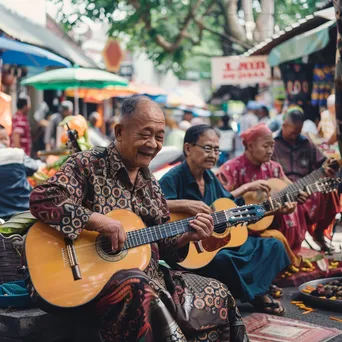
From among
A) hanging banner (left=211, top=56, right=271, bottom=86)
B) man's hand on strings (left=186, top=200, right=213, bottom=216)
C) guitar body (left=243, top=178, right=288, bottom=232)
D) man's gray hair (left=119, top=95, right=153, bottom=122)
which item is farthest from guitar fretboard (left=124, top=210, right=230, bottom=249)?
hanging banner (left=211, top=56, right=271, bottom=86)

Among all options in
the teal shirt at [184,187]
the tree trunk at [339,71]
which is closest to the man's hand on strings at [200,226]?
the teal shirt at [184,187]

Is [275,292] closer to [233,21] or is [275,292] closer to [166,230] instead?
[166,230]

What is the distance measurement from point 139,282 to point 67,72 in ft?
33.0

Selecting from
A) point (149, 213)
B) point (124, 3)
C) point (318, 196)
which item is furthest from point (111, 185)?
point (124, 3)

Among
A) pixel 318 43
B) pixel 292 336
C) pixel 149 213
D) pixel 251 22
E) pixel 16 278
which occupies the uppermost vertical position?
pixel 251 22

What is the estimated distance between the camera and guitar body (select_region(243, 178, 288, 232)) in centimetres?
626

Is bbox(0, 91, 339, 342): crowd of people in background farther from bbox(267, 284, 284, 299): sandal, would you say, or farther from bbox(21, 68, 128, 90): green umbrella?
bbox(21, 68, 128, 90): green umbrella

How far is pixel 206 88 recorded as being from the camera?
212 ft

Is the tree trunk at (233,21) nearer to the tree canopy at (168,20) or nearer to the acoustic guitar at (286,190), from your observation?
the tree canopy at (168,20)

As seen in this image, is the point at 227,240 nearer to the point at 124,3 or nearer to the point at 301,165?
the point at 301,165

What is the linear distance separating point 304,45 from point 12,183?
6011mm

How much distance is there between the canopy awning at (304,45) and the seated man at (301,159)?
9.60 ft

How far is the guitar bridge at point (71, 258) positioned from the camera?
3.79m

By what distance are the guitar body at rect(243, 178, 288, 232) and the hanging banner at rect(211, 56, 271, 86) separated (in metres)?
10.3
